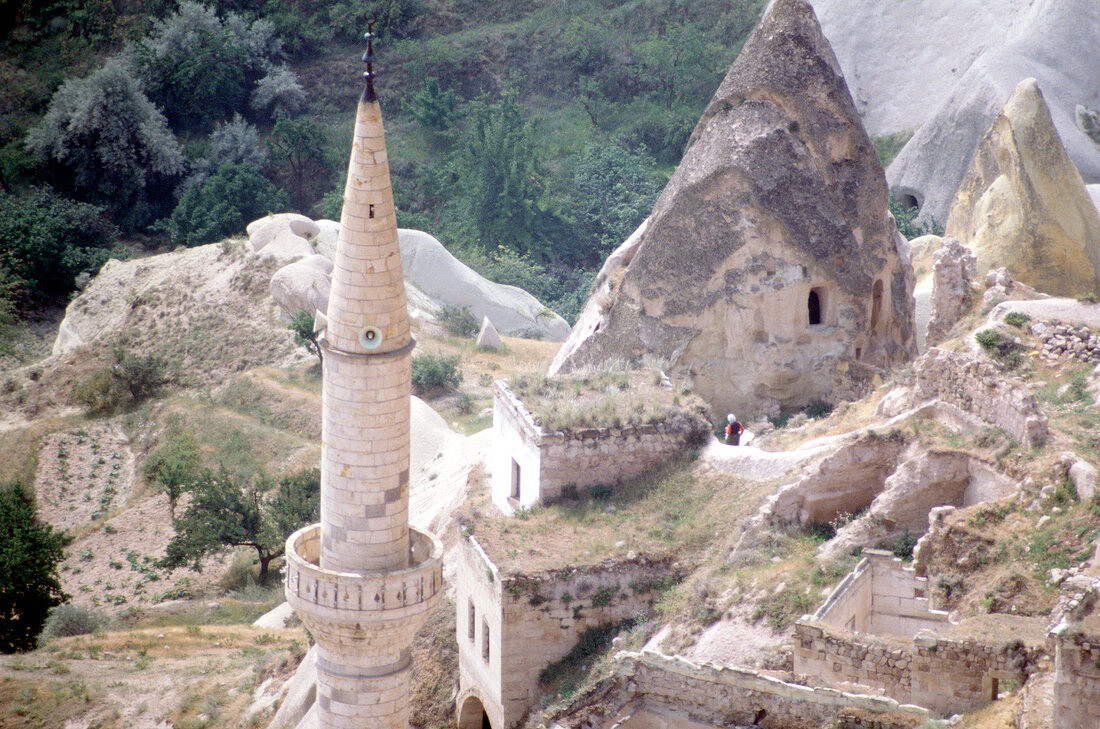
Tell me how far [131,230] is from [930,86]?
98.0 ft

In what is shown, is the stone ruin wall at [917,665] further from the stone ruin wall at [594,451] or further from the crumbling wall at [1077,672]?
the stone ruin wall at [594,451]

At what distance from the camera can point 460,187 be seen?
5731cm

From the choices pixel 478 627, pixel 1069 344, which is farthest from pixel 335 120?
pixel 478 627

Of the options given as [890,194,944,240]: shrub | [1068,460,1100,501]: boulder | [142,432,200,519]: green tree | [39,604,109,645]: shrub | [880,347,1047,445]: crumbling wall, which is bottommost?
[39,604,109,645]: shrub

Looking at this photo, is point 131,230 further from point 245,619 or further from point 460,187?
point 245,619

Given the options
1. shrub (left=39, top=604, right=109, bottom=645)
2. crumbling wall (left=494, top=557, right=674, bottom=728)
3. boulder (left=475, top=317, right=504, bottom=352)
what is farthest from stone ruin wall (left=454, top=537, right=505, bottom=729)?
boulder (left=475, top=317, right=504, bottom=352)

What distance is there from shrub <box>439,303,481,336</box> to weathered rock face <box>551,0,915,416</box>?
1538 cm

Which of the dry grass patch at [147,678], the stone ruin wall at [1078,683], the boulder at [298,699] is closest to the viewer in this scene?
the stone ruin wall at [1078,683]

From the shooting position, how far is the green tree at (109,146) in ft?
181

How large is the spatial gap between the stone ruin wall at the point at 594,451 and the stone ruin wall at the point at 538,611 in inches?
84.9

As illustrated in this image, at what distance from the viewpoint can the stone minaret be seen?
48.8ft

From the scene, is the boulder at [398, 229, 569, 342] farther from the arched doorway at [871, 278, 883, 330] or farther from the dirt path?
the dirt path

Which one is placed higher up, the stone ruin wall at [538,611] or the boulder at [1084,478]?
the boulder at [1084,478]

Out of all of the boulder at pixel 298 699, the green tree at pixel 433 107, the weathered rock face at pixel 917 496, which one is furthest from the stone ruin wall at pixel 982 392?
the green tree at pixel 433 107
